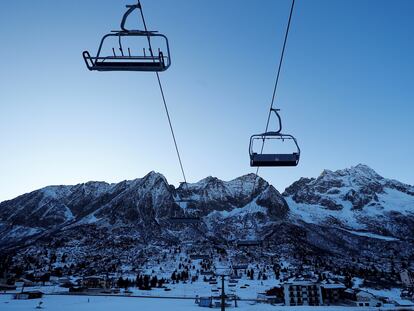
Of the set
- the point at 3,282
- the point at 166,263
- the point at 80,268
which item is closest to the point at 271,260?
the point at 166,263

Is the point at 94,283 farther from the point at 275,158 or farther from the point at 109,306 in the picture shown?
the point at 275,158

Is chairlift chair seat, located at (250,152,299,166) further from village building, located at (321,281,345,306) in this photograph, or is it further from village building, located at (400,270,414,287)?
village building, located at (400,270,414,287)

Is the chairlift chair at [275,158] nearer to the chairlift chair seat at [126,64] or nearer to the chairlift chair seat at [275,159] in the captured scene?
the chairlift chair seat at [275,159]

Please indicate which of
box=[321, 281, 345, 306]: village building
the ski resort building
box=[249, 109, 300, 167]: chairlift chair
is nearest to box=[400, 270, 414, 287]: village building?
box=[321, 281, 345, 306]: village building

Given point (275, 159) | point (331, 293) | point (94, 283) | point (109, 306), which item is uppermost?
point (275, 159)

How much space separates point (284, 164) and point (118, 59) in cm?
658

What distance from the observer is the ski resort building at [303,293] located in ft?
252

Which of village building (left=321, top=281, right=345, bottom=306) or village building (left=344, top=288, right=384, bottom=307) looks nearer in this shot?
village building (left=344, top=288, right=384, bottom=307)

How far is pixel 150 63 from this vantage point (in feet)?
23.9

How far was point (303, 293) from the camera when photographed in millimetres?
77938

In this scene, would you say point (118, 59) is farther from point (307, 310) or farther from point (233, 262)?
point (233, 262)

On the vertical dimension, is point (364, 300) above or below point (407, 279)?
below

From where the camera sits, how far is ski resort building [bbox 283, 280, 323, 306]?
76688 millimetres

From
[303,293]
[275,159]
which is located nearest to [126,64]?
[275,159]
